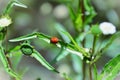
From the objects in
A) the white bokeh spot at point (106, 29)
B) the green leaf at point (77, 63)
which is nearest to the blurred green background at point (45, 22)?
the green leaf at point (77, 63)

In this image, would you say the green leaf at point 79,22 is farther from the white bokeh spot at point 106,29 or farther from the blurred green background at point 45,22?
the blurred green background at point 45,22

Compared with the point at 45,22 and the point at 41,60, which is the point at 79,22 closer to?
the point at 41,60

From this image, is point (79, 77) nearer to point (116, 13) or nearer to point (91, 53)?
point (91, 53)

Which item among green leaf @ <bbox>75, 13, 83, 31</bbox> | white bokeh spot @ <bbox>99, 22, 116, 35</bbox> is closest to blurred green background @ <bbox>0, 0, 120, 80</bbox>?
green leaf @ <bbox>75, 13, 83, 31</bbox>

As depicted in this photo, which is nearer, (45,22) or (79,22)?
A: (79,22)

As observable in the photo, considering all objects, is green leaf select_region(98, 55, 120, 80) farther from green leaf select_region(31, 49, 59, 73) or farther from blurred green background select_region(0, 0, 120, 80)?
blurred green background select_region(0, 0, 120, 80)

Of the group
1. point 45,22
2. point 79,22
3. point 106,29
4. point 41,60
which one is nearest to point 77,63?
point 79,22
